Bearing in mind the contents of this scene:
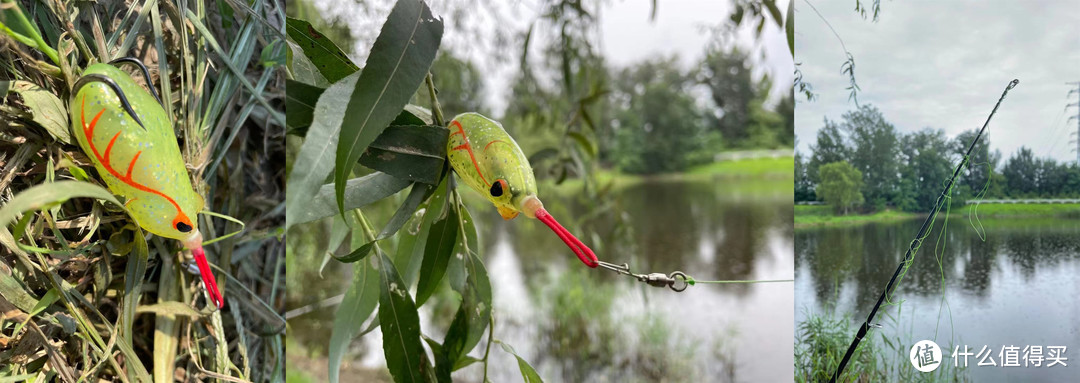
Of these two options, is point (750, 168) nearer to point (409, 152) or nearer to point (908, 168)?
point (908, 168)

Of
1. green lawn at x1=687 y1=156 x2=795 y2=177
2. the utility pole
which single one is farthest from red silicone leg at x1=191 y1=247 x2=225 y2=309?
green lawn at x1=687 y1=156 x2=795 y2=177

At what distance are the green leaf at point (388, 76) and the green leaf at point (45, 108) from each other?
13 cm

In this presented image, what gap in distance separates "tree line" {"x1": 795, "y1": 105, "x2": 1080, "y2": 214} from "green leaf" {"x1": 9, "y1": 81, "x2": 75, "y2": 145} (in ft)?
1.06

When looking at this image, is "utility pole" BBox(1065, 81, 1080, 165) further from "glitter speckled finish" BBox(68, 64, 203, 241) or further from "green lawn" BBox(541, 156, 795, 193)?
"green lawn" BBox(541, 156, 795, 193)

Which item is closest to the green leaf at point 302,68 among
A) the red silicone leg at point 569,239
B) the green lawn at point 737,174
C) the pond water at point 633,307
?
the red silicone leg at point 569,239

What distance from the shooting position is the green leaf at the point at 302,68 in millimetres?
279

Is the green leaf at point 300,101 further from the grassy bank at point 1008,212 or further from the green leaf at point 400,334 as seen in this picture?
the grassy bank at point 1008,212

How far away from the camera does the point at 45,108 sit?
0.80 feet

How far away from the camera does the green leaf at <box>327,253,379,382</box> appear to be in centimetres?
31

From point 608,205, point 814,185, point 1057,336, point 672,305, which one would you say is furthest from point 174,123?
point 672,305

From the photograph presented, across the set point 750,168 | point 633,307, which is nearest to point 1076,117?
point 633,307

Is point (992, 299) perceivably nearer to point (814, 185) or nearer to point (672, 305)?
point (814, 185)

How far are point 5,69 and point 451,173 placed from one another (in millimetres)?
183

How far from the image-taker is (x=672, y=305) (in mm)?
2434
